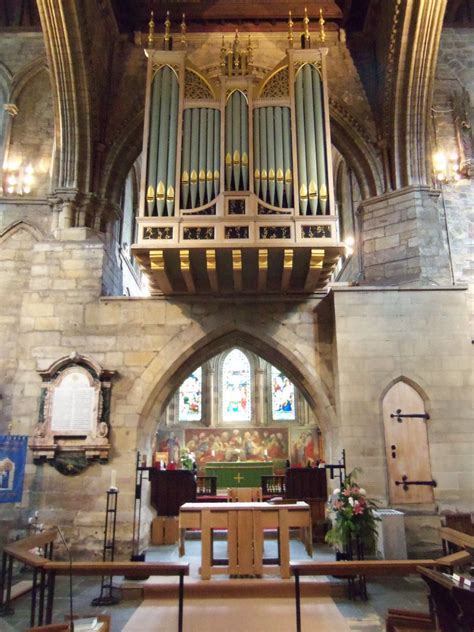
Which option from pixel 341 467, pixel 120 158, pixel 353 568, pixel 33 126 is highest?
pixel 33 126

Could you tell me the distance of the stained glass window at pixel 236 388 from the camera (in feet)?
59.1

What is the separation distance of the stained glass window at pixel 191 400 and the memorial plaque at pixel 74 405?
9.41m

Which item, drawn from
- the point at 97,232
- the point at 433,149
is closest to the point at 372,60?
the point at 433,149

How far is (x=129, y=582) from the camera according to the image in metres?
6.73

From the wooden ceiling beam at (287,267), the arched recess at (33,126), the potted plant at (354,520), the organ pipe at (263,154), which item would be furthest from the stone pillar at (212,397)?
the potted plant at (354,520)

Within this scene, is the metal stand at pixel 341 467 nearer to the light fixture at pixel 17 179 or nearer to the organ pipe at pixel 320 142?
the organ pipe at pixel 320 142

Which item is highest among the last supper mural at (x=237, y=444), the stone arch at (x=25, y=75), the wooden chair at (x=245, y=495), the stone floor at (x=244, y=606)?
the stone arch at (x=25, y=75)

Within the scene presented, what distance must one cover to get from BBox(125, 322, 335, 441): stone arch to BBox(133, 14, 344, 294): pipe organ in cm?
79

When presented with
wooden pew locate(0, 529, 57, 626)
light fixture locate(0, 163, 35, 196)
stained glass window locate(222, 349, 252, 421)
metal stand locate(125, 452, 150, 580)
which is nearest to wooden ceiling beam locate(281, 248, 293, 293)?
metal stand locate(125, 452, 150, 580)

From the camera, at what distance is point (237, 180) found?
8242 mm

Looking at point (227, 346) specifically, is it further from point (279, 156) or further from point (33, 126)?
point (33, 126)

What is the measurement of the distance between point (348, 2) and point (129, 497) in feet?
33.4

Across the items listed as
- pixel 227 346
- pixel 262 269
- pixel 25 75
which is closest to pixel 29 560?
pixel 262 269

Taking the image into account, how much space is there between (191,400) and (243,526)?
459 inches
